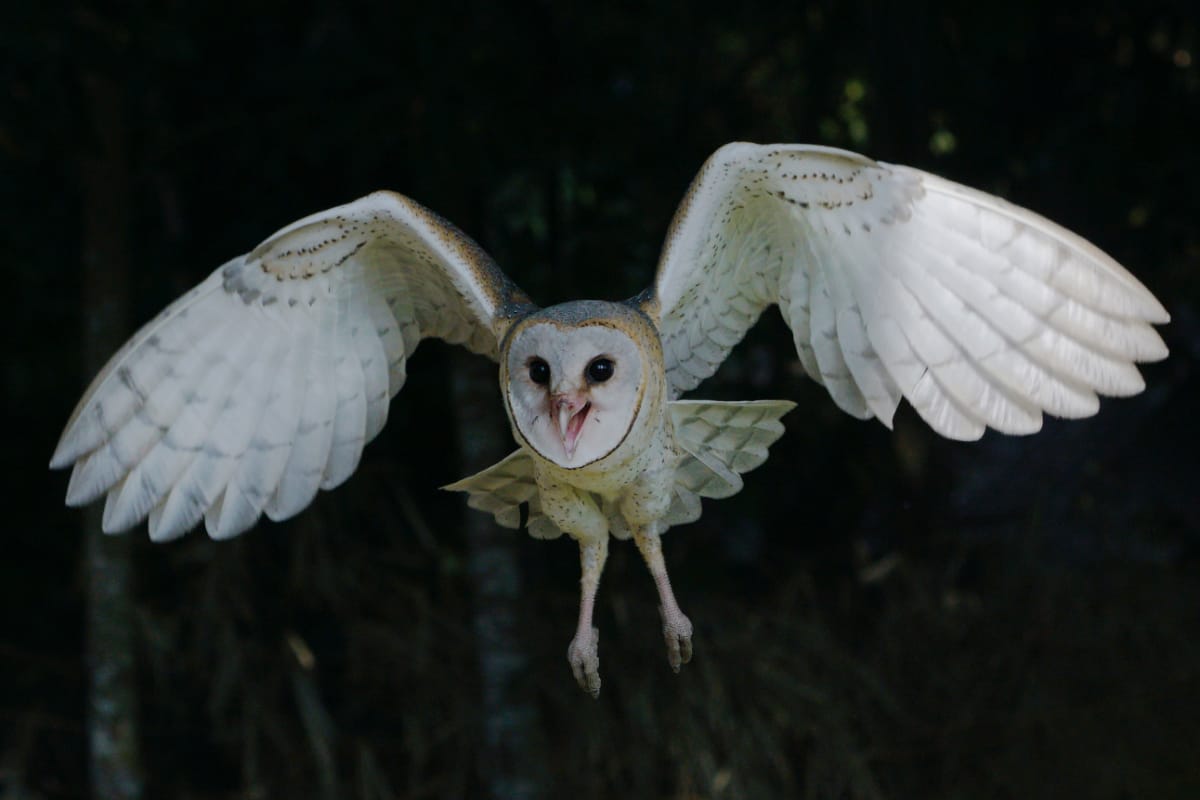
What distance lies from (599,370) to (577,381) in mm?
44

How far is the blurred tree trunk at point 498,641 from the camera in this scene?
13.3 ft

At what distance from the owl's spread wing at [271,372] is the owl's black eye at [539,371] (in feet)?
0.49

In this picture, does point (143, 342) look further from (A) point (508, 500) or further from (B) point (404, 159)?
(B) point (404, 159)

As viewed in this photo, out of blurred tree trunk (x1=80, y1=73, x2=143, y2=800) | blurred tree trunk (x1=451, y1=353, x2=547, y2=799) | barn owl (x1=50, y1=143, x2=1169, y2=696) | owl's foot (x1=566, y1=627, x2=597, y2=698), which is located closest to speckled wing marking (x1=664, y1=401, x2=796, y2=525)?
barn owl (x1=50, y1=143, x2=1169, y2=696)

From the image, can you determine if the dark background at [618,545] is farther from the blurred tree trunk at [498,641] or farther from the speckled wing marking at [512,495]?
the speckled wing marking at [512,495]

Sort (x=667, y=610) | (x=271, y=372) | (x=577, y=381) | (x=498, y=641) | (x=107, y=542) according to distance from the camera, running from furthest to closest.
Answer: (x=498, y=641), (x=107, y=542), (x=271, y=372), (x=667, y=610), (x=577, y=381)

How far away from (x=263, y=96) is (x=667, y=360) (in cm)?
173

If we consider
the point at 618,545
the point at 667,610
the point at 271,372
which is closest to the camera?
the point at 667,610

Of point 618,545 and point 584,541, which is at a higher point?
point 618,545

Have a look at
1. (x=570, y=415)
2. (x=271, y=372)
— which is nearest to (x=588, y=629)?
(x=570, y=415)

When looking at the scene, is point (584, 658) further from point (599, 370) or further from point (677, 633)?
point (599, 370)

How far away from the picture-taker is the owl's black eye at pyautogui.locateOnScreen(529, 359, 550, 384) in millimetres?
2164

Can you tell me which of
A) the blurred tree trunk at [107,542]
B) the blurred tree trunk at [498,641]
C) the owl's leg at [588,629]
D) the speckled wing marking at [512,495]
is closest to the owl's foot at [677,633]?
the owl's leg at [588,629]

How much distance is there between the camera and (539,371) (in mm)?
A: 2172
